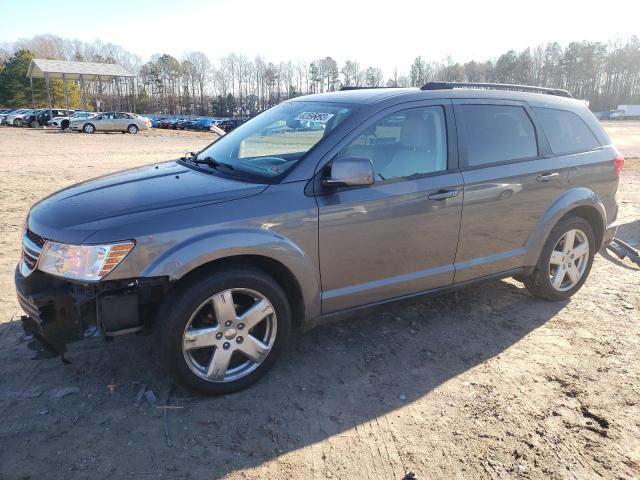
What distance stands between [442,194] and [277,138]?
4.42ft

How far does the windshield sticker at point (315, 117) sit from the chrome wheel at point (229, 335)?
Result: 1.40 metres

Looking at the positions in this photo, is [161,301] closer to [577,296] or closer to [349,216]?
[349,216]

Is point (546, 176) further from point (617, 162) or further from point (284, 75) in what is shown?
point (284, 75)

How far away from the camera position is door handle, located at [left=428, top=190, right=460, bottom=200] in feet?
12.4

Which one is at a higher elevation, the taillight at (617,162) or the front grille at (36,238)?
the taillight at (617,162)

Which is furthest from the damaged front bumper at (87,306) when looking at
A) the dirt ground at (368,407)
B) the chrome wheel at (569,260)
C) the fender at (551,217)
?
the chrome wheel at (569,260)

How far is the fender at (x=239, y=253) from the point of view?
114 inches

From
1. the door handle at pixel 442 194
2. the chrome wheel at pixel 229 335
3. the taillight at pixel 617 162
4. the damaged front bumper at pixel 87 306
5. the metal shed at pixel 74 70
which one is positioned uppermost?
the metal shed at pixel 74 70

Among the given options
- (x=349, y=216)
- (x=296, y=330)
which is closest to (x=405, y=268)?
(x=349, y=216)

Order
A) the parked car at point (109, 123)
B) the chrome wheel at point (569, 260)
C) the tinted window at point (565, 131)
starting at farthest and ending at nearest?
1. the parked car at point (109, 123)
2. the chrome wheel at point (569, 260)
3. the tinted window at point (565, 131)

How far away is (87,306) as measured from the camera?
2.93 m

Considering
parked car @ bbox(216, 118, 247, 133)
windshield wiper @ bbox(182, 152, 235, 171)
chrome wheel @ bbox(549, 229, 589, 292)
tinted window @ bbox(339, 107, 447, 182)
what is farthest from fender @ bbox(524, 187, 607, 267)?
parked car @ bbox(216, 118, 247, 133)

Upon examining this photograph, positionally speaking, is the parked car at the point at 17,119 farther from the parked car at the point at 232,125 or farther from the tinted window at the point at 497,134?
the tinted window at the point at 497,134

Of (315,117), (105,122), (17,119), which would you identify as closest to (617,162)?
(315,117)
